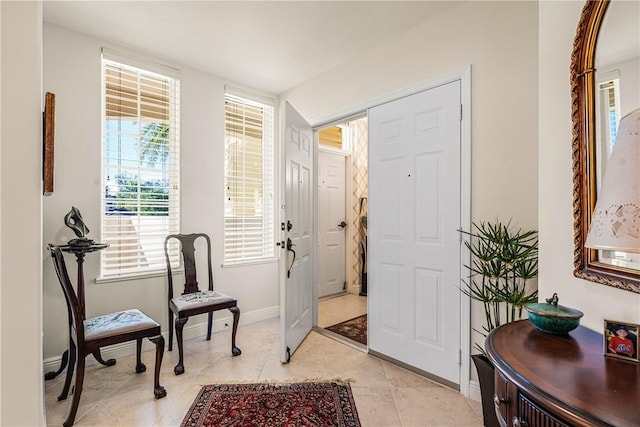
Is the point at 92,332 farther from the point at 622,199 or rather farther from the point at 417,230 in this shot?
the point at 622,199

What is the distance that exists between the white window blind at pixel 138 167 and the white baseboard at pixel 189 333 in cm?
62

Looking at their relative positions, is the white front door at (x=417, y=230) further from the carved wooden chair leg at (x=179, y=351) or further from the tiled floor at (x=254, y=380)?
the carved wooden chair leg at (x=179, y=351)

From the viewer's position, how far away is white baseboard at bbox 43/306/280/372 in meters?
2.35

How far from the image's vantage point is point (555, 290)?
1239 millimetres

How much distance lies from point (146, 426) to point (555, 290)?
2.21m

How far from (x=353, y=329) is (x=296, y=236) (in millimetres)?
1285

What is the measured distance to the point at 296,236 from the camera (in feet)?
9.06

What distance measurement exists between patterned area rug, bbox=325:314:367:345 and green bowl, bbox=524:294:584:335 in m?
2.07

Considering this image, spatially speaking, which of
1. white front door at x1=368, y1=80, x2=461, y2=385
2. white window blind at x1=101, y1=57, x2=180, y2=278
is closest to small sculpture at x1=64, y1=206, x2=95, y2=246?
white window blind at x1=101, y1=57, x2=180, y2=278

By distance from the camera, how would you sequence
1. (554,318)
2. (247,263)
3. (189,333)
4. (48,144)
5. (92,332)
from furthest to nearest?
(247,263)
(189,333)
(92,332)
(48,144)
(554,318)

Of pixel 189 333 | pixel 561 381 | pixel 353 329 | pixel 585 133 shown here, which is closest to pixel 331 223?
pixel 353 329

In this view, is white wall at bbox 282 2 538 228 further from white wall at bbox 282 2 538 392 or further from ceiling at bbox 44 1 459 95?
ceiling at bbox 44 1 459 95

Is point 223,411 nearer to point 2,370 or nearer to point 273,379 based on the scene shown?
point 273,379

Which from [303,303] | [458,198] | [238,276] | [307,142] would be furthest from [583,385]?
[238,276]
